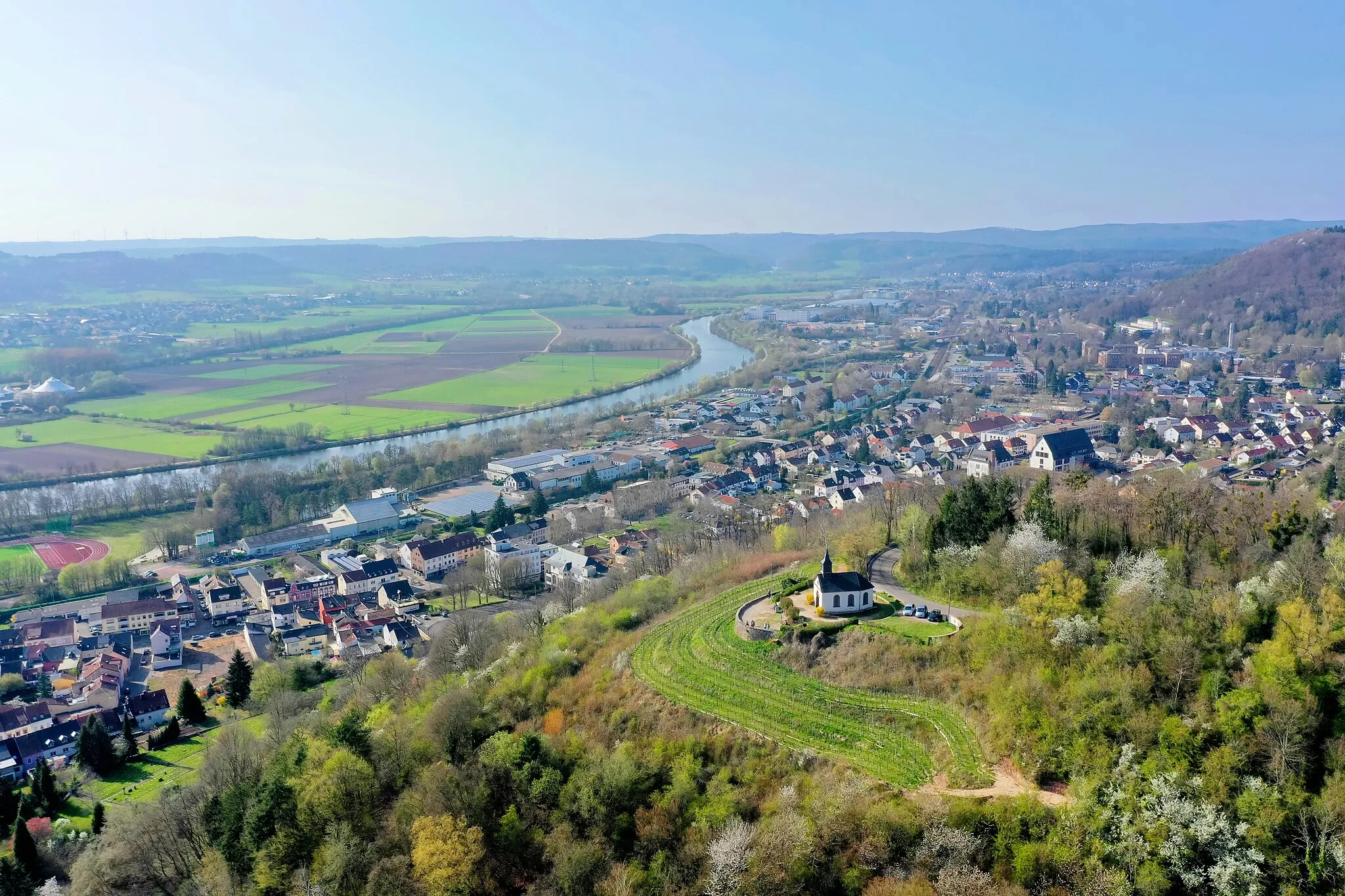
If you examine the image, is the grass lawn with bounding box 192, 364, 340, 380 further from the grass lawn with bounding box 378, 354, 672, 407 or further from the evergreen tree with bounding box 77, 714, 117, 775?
the evergreen tree with bounding box 77, 714, 117, 775

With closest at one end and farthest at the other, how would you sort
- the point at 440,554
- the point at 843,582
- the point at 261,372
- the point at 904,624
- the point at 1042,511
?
1. the point at 904,624
2. the point at 843,582
3. the point at 1042,511
4. the point at 440,554
5. the point at 261,372

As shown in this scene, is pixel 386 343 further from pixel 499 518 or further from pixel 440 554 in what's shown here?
pixel 440 554

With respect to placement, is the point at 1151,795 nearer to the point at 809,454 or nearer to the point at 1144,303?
the point at 809,454

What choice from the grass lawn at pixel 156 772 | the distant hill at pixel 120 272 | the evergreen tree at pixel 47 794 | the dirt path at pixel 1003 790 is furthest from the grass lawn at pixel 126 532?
the distant hill at pixel 120 272

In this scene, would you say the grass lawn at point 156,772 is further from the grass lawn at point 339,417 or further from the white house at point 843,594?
the grass lawn at point 339,417

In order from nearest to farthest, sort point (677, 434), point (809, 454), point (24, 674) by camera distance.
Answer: point (24, 674) → point (809, 454) → point (677, 434)

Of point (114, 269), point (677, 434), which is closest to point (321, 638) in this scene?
point (677, 434)

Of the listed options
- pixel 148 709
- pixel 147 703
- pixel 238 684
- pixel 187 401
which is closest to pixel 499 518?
pixel 238 684
